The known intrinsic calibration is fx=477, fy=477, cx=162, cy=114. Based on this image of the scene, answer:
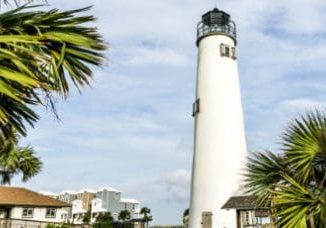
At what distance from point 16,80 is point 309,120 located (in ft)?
23.2

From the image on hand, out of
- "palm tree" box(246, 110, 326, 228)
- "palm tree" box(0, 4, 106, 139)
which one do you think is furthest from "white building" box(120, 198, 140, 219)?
"palm tree" box(0, 4, 106, 139)

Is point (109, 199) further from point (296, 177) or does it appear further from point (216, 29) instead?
point (296, 177)

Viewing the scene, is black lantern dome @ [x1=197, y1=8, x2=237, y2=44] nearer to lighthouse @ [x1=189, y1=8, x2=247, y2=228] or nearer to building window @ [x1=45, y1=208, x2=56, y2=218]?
lighthouse @ [x1=189, y1=8, x2=247, y2=228]

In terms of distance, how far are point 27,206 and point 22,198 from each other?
0.89 meters

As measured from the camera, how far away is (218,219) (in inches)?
1002

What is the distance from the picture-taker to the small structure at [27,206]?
36.5m

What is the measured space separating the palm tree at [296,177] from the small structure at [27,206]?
27215mm

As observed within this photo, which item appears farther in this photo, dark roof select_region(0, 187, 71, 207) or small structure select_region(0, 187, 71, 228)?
small structure select_region(0, 187, 71, 228)

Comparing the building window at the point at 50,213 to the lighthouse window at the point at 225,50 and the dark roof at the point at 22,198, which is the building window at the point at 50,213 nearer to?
the dark roof at the point at 22,198

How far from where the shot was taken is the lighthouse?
26.0 meters

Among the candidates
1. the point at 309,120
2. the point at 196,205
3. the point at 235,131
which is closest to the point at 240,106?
the point at 235,131

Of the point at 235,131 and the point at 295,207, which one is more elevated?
the point at 235,131

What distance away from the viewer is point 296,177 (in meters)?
10.1

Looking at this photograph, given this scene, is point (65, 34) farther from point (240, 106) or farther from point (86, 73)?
point (240, 106)
